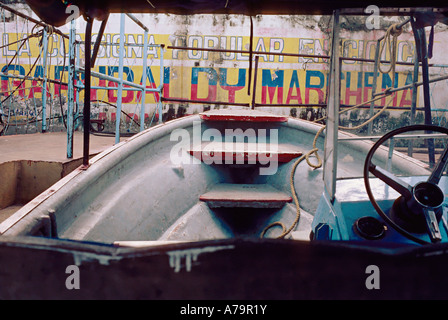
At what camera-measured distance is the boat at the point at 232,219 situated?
1.47 ft

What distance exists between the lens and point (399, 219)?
0.91 meters

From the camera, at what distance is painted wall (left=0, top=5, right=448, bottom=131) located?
6.14 meters

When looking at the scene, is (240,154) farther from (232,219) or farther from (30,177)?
(30,177)

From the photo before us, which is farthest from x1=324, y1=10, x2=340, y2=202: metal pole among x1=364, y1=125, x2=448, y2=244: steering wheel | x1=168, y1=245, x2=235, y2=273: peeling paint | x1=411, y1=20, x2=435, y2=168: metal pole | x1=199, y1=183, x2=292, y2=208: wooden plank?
x1=168, y1=245, x2=235, y2=273: peeling paint

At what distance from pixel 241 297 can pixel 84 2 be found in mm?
881

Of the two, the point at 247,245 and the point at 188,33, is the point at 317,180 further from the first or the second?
the point at 188,33

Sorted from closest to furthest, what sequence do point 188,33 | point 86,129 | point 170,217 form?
1. point 86,129
2. point 170,217
3. point 188,33

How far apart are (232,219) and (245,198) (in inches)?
7.0

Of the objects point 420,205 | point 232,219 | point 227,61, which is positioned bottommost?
point 232,219

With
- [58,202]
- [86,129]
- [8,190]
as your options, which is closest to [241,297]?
[58,202]

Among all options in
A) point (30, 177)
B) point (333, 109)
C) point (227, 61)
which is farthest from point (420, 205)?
point (227, 61)

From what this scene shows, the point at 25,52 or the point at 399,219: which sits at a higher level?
the point at 25,52

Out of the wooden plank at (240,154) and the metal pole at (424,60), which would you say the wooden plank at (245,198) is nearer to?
the wooden plank at (240,154)

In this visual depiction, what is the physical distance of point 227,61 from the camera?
6.26m
